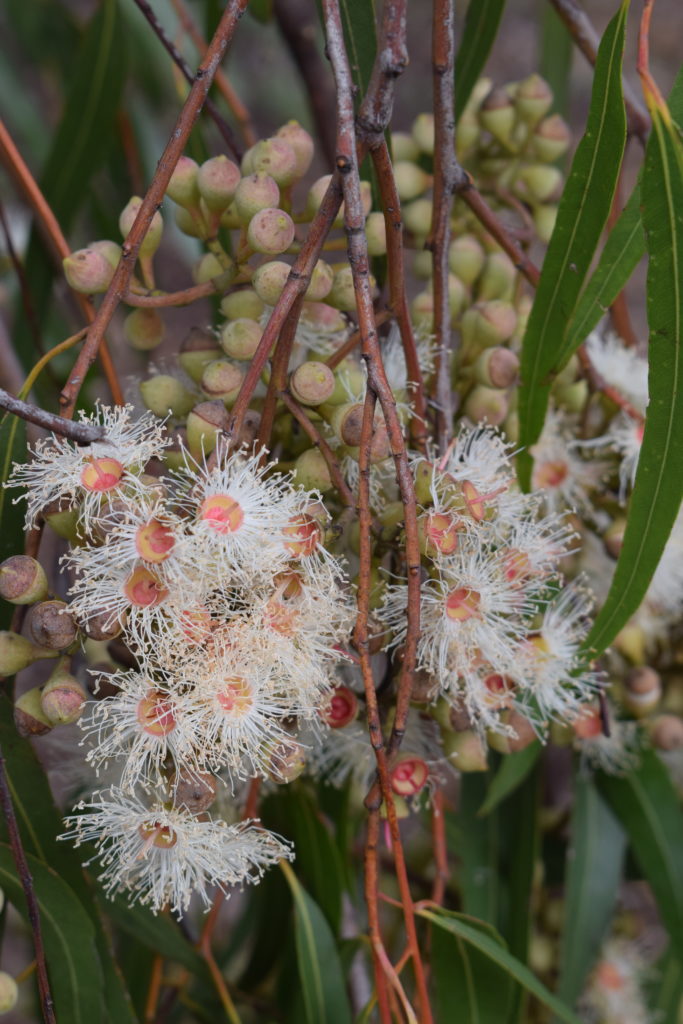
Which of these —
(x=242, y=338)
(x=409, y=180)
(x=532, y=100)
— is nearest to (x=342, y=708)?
(x=242, y=338)

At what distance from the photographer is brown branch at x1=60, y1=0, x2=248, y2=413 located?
0.76 meters

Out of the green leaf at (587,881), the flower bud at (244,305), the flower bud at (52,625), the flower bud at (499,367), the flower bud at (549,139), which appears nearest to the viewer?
the flower bud at (52,625)

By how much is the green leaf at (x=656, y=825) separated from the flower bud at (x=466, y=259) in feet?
2.08

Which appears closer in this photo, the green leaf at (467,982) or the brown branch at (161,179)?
the brown branch at (161,179)

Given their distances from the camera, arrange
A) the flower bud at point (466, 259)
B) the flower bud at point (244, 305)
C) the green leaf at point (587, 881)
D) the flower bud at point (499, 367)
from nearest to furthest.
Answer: the flower bud at point (244, 305), the flower bud at point (499, 367), the flower bud at point (466, 259), the green leaf at point (587, 881)

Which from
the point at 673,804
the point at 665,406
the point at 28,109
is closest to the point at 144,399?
the point at 665,406

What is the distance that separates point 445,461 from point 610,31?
41 centimetres

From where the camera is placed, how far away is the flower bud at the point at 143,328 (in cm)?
94

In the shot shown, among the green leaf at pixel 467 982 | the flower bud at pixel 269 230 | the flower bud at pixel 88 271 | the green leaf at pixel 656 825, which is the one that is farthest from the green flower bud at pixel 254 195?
the green leaf at pixel 656 825

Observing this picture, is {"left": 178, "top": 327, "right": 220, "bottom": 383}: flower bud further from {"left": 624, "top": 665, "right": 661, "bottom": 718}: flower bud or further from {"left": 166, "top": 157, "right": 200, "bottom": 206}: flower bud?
{"left": 624, "top": 665, "right": 661, "bottom": 718}: flower bud

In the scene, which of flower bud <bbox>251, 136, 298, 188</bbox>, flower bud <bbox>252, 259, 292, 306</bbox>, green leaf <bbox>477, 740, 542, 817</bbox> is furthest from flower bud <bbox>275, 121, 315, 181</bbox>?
green leaf <bbox>477, 740, 542, 817</bbox>

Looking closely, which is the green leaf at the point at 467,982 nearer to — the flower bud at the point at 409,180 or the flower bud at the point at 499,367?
the flower bud at the point at 499,367

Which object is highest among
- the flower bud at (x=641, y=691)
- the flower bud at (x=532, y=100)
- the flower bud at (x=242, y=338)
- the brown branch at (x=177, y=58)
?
the flower bud at (x=532, y=100)

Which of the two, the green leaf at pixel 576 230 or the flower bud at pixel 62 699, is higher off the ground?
the green leaf at pixel 576 230
